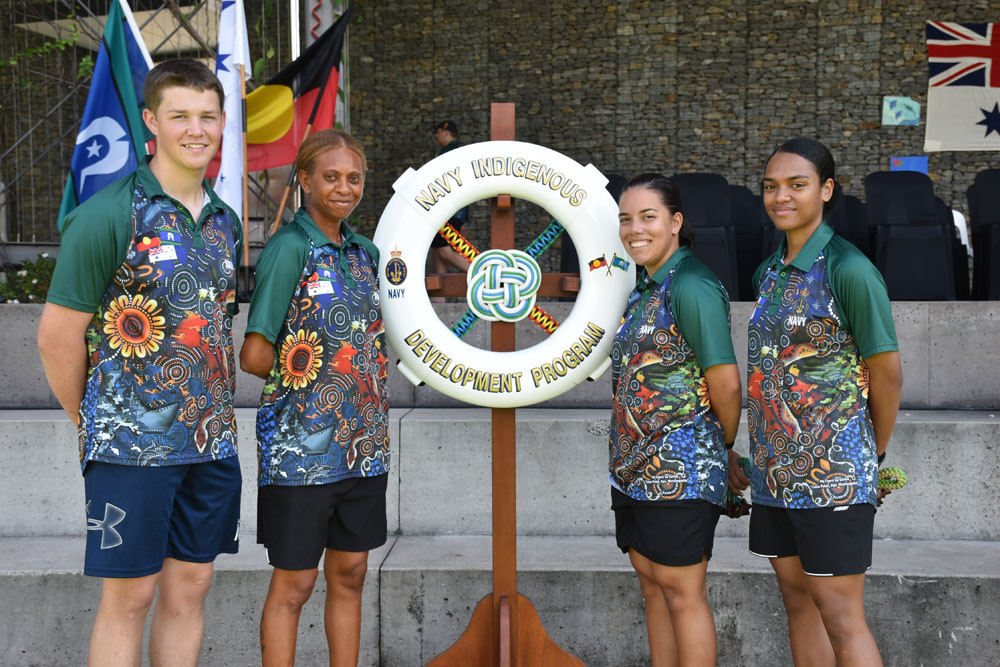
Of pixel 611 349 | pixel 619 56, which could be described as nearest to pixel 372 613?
pixel 611 349

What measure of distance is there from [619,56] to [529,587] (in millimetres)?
5006

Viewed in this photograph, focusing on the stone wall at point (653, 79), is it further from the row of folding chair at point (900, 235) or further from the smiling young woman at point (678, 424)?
the smiling young woman at point (678, 424)

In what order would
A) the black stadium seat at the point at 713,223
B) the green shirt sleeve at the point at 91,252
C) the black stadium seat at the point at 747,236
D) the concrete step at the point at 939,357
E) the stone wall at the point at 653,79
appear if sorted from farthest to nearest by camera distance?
the stone wall at the point at 653,79 < the black stadium seat at the point at 747,236 < the black stadium seat at the point at 713,223 < the concrete step at the point at 939,357 < the green shirt sleeve at the point at 91,252

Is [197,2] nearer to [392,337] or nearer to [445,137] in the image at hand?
Result: [445,137]

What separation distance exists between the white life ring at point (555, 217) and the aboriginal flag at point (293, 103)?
2268 mm

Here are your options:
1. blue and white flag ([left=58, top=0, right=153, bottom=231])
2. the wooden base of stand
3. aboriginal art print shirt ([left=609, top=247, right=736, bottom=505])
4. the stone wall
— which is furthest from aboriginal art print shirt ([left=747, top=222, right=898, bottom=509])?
the stone wall

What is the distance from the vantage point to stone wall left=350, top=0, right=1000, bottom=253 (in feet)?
19.6

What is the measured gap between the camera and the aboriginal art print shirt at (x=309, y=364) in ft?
5.07

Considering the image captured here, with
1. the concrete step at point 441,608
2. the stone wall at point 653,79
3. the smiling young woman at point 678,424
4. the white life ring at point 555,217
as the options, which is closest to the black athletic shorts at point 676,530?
the smiling young woman at point 678,424

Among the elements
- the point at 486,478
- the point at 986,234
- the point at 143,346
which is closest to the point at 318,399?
the point at 143,346

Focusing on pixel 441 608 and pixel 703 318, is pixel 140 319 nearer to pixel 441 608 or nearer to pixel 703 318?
pixel 703 318

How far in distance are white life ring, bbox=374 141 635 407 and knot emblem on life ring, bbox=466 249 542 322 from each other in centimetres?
10

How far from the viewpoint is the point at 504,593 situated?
1.91 m

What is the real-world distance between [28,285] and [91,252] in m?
2.33
